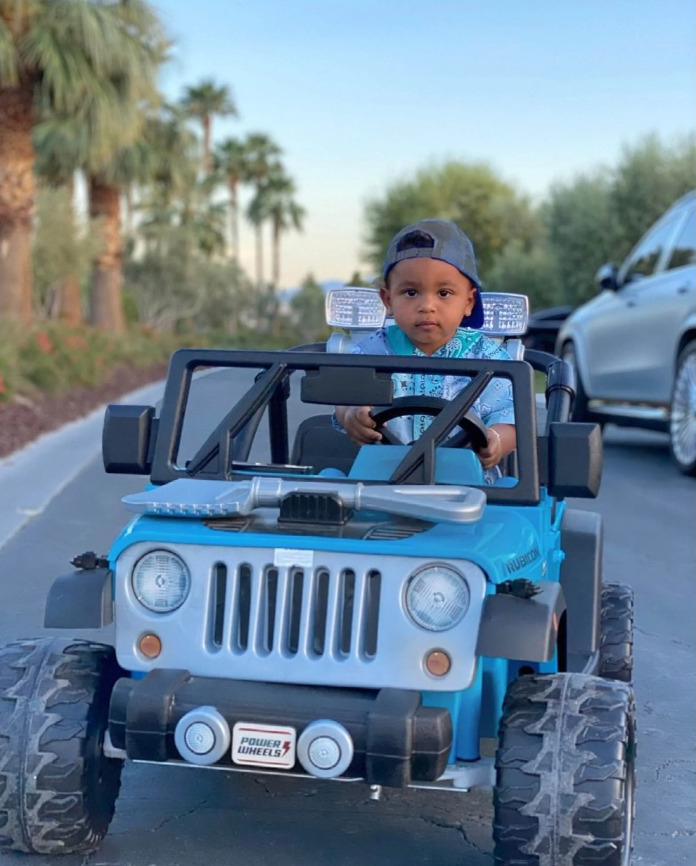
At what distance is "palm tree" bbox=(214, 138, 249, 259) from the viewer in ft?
274

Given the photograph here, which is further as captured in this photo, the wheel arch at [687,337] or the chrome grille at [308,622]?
the wheel arch at [687,337]

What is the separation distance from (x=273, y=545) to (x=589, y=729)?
0.83 meters

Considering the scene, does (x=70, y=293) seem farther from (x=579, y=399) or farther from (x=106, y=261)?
(x=579, y=399)

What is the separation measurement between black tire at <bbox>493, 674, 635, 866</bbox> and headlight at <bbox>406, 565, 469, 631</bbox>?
0.28 metres

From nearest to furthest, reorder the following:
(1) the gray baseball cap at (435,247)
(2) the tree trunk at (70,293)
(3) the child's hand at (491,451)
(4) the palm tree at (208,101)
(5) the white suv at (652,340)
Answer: (3) the child's hand at (491,451)
(1) the gray baseball cap at (435,247)
(5) the white suv at (652,340)
(2) the tree trunk at (70,293)
(4) the palm tree at (208,101)

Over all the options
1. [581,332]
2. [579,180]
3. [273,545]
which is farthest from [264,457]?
[579,180]

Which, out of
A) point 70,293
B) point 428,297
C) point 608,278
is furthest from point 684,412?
point 70,293

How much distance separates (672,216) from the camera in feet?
38.6

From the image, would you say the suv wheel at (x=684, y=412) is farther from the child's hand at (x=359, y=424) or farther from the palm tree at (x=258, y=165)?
the palm tree at (x=258, y=165)

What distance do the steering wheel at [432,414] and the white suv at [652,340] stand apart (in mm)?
7246

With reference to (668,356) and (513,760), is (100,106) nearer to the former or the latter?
(668,356)

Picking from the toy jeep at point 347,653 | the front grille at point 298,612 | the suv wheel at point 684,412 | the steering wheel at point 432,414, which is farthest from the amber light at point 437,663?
the suv wheel at point 684,412

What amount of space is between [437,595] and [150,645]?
2.28ft

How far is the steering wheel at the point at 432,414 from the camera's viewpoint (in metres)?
3.74
